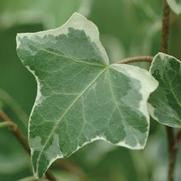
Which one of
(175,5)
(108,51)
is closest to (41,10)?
(108,51)

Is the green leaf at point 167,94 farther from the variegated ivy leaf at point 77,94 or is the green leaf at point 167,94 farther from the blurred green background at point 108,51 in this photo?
the blurred green background at point 108,51

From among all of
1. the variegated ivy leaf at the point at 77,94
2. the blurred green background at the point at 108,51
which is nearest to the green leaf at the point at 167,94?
the variegated ivy leaf at the point at 77,94

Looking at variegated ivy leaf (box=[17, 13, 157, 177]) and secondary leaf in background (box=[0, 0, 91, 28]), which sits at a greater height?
variegated ivy leaf (box=[17, 13, 157, 177])

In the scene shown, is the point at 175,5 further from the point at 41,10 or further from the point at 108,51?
the point at 108,51

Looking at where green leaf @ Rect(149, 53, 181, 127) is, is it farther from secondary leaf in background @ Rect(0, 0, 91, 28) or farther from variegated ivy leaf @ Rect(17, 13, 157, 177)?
secondary leaf in background @ Rect(0, 0, 91, 28)

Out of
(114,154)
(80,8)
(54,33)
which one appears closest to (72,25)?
(54,33)

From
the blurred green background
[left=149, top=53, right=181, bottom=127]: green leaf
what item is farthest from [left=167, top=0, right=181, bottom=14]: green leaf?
the blurred green background

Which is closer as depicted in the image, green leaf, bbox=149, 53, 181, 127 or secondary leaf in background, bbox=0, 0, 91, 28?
green leaf, bbox=149, 53, 181, 127
